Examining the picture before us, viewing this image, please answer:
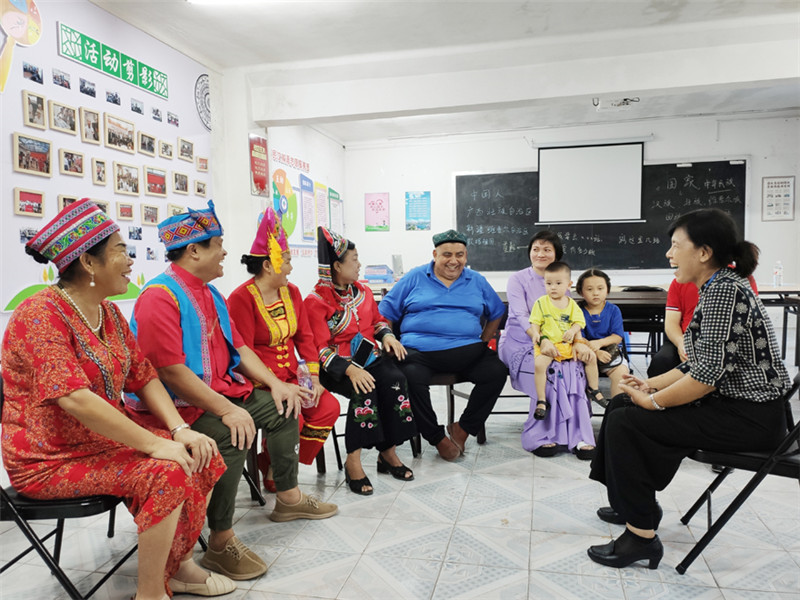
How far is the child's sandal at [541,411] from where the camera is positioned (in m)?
3.05

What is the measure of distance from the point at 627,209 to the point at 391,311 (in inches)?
191

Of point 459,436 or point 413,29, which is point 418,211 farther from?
point 459,436

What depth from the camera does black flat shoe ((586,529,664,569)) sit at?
190 cm

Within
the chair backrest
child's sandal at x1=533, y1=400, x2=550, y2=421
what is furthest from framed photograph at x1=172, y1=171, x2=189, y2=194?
the chair backrest

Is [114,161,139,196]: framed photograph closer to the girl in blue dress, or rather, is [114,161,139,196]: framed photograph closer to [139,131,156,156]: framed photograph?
[139,131,156,156]: framed photograph

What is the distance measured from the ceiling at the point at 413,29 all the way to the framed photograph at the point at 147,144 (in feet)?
2.43

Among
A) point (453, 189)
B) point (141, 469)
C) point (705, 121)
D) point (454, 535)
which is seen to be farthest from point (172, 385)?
point (705, 121)

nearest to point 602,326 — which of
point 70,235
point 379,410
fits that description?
point 379,410

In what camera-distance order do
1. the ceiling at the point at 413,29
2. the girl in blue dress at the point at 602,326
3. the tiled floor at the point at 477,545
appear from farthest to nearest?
the ceiling at the point at 413,29
the girl in blue dress at the point at 602,326
the tiled floor at the point at 477,545

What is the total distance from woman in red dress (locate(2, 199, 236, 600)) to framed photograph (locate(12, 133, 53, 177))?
147 centimetres

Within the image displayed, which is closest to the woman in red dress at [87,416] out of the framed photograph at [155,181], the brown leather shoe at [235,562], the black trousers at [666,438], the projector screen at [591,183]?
the brown leather shoe at [235,562]

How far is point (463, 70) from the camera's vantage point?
14.4 ft

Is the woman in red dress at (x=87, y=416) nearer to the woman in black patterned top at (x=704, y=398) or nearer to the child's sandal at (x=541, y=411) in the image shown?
the woman in black patterned top at (x=704, y=398)

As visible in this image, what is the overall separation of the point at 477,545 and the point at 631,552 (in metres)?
0.55
